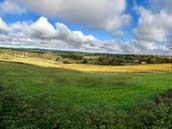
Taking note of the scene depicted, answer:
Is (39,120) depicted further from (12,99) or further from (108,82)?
(108,82)

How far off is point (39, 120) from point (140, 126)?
15.9 feet

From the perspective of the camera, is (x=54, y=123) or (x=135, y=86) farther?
(x=135, y=86)

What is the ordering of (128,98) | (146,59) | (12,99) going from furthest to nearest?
(146,59), (128,98), (12,99)

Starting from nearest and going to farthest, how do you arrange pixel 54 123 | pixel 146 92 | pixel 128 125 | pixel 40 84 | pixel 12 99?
pixel 54 123
pixel 128 125
pixel 12 99
pixel 146 92
pixel 40 84

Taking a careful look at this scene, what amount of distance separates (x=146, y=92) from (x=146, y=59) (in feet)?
247

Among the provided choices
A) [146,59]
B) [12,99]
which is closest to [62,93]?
[12,99]

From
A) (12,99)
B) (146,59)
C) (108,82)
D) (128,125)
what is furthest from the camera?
(146,59)

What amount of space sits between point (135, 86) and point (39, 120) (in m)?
23.3

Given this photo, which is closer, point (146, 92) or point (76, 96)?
point (76, 96)

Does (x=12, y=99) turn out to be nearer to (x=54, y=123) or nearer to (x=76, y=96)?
(x=54, y=123)

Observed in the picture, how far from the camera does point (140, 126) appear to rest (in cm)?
1572

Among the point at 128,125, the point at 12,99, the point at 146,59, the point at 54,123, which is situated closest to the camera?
the point at 54,123

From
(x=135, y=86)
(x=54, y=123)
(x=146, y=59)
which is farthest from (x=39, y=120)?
(x=146, y=59)

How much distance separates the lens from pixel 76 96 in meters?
29.4
